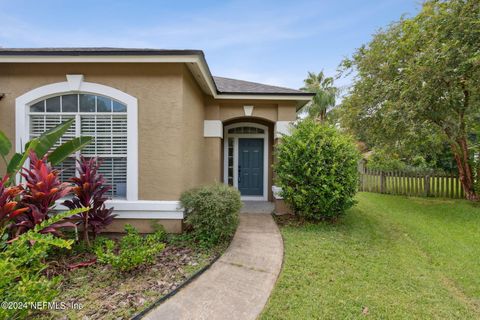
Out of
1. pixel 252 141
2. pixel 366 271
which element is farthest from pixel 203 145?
pixel 366 271

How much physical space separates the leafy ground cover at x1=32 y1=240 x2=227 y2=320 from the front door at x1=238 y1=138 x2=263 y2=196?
189 inches

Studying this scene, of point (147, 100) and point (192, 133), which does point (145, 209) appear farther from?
point (147, 100)

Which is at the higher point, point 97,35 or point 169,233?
point 97,35

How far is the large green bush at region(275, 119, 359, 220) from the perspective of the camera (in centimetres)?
592

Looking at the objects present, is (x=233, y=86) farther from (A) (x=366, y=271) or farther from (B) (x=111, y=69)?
(A) (x=366, y=271)

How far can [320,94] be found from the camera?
22.2 meters

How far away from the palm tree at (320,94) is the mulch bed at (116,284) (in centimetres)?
1982

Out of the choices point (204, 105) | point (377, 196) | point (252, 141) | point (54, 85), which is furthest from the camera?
point (377, 196)

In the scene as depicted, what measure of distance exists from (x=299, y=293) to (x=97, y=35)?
14.1m

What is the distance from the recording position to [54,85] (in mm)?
5020

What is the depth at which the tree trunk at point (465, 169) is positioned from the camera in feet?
29.8

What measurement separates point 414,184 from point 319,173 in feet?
25.5

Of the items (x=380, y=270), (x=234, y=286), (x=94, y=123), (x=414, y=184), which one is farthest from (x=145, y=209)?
(x=414, y=184)

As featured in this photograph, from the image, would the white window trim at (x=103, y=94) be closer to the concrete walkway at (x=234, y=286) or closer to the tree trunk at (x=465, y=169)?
the concrete walkway at (x=234, y=286)
